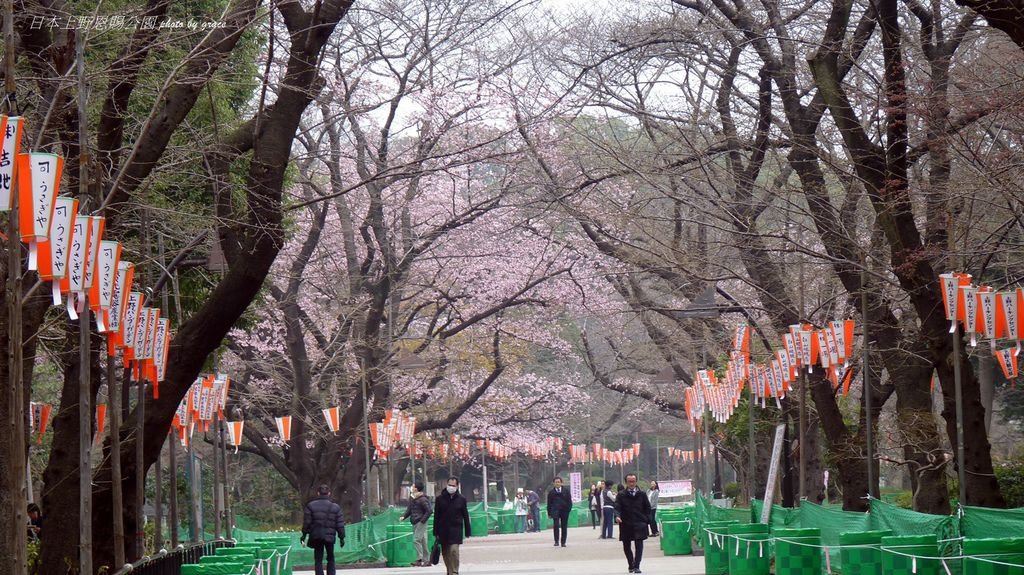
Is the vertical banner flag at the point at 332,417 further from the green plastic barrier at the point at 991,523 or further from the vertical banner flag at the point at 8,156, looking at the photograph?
the vertical banner flag at the point at 8,156

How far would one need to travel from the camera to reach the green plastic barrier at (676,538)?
2692 cm

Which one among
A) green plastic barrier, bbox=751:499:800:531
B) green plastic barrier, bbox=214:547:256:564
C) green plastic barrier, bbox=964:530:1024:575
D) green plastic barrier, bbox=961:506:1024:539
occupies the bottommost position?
green plastic barrier, bbox=751:499:800:531

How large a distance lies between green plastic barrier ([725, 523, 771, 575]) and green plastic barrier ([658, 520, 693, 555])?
30.1 ft

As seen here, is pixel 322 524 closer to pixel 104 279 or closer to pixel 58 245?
pixel 104 279

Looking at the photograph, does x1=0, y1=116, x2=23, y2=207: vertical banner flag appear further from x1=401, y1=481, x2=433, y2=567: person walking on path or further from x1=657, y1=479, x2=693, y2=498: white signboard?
x1=657, y1=479, x2=693, y2=498: white signboard

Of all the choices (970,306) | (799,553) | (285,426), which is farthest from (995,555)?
(285,426)

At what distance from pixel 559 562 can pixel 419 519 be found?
308 centimetres

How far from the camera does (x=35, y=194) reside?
8297 millimetres

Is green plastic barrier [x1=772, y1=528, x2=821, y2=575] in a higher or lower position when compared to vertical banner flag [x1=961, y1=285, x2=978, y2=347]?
lower

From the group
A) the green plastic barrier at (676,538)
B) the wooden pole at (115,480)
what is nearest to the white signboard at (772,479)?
the green plastic barrier at (676,538)

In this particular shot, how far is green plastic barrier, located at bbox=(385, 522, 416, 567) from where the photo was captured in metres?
26.7

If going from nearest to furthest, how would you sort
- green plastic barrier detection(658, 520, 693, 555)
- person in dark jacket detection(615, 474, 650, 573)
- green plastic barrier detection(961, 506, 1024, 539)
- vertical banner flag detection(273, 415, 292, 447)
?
green plastic barrier detection(961, 506, 1024, 539) → person in dark jacket detection(615, 474, 650, 573) → green plastic barrier detection(658, 520, 693, 555) → vertical banner flag detection(273, 415, 292, 447)

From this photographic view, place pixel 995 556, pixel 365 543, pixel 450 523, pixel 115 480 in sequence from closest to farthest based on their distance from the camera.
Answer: pixel 995 556 < pixel 115 480 < pixel 450 523 < pixel 365 543

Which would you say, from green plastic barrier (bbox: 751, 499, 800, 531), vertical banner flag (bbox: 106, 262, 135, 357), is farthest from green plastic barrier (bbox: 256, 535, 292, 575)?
green plastic barrier (bbox: 751, 499, 800, 531)
